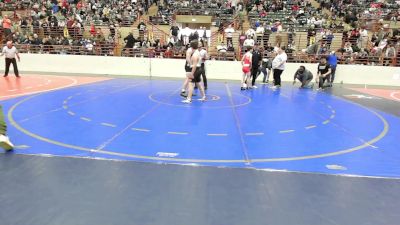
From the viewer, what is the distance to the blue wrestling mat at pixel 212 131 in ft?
19.2

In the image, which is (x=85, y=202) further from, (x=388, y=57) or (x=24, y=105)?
(x=388, y=57)

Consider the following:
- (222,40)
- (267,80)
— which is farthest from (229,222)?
(222,40)

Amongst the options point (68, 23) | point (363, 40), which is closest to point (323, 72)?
point (363, 40)

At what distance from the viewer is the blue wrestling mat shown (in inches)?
231

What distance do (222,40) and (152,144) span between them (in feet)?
49.2

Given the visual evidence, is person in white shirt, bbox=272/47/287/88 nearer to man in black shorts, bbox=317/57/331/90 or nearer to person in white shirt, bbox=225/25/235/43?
man in black shorts, bbox=317/57/331/90

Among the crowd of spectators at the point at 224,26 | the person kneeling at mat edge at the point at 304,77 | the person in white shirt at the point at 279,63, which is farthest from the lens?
the crowd of spectators at the point at 224,26

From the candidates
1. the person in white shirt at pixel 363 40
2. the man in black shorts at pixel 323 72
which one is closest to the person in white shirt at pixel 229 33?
the man in black shorts at pixel 323 72

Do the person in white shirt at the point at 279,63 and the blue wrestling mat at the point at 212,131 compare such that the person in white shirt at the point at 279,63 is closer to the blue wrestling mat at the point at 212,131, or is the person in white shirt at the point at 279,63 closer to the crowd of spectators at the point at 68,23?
the blue wrestling mat at the point at 212,131

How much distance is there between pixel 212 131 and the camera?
7.55 m

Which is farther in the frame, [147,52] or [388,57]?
[147,52]

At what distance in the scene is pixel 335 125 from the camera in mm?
8438

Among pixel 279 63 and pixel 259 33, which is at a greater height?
pixel 259 33

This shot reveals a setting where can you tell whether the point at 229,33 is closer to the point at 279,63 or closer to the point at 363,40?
the point at 279,63
